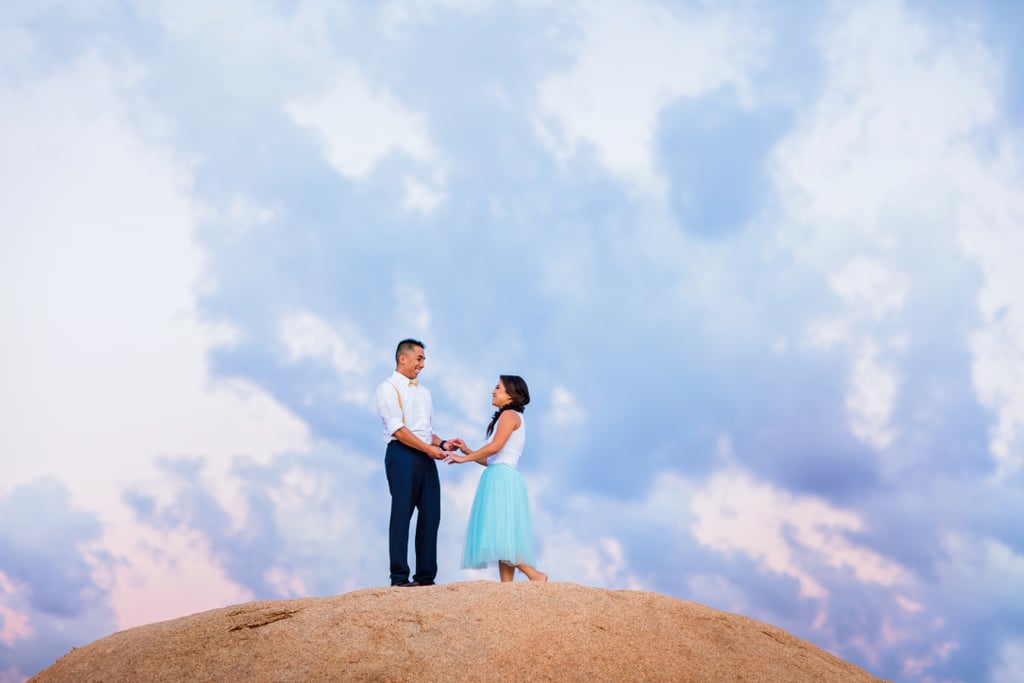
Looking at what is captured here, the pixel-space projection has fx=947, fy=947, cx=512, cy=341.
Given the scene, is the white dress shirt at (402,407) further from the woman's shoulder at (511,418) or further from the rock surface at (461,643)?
the rock surface at (461,643)

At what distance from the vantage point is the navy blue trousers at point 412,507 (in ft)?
38.0

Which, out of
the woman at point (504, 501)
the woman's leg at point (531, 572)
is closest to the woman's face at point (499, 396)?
the woman at point (504, 501)

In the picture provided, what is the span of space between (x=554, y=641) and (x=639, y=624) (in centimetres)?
106

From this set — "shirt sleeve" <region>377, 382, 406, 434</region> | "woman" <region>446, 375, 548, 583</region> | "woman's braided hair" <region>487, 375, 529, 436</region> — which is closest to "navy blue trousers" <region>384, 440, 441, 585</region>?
"shirt sleeve" <region>377, 382, 406, 434</region>

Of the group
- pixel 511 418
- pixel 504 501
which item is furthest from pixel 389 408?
pixel 504 501

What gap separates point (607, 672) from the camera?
28.0 ft

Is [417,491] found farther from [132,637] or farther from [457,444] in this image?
[132,637]

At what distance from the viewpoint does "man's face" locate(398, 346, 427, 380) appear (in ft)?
39.4

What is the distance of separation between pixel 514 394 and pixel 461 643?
3.30m

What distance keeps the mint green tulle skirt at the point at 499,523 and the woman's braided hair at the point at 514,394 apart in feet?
2.07

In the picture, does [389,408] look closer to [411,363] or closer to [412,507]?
[411,363]

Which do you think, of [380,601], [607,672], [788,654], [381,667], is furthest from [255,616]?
[788,654]

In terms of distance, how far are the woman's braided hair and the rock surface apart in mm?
2121

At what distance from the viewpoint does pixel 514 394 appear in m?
11.2
